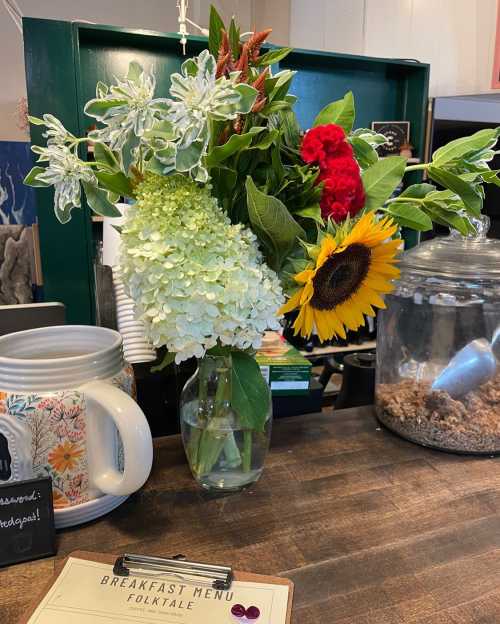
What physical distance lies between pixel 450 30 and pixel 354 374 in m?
1.94

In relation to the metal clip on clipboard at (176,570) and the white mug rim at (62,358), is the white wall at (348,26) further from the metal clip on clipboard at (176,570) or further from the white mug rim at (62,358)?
the metal clip on clipboard at (176,570)

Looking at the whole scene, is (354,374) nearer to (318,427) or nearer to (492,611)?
(318,427)

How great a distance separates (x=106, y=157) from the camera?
62cm

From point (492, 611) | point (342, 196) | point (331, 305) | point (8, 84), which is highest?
point (8, 84)

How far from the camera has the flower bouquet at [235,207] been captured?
513 millimetres

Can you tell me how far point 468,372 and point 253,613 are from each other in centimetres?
53

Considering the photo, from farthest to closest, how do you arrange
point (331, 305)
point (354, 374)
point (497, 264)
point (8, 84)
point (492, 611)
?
point (8, 84)
point (354, 374)
point (497, 264)
point (331, 305)
point (492, 611)

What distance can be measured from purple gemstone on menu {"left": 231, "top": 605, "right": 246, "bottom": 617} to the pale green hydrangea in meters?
0.24

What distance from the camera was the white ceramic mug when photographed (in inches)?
22.1

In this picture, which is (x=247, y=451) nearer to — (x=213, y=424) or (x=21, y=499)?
(x=213, y=424)

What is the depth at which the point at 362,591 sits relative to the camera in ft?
1.72

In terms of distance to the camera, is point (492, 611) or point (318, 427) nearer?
point (492, 611)

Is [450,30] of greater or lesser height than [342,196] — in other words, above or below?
above

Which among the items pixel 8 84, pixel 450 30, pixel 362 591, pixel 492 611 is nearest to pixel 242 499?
pixel 362 591
